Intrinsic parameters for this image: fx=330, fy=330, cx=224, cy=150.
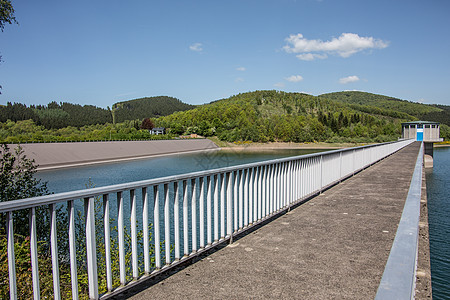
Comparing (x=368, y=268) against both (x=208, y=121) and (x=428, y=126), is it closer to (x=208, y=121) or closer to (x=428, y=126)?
(x=428, y=126)

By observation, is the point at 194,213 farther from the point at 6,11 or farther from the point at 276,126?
the point at 276,126

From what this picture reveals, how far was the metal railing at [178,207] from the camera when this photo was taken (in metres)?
2.31

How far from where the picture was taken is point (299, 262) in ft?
11.3

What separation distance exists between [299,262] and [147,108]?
180 m

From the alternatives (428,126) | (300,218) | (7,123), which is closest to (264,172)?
(300,218)

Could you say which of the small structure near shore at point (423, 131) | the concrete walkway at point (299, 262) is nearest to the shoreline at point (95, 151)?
the small structure near shore at point (423, 131)

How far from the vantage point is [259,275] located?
3.13 meters

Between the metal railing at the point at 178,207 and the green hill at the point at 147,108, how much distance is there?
500ft

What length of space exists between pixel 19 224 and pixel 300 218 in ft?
19.0

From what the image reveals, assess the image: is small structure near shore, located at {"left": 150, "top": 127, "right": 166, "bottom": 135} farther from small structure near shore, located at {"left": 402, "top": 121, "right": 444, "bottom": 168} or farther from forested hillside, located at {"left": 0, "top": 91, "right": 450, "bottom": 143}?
small structure near shore, located at {"left": 402, "top": 121, "right": 444, "bottom": 168}

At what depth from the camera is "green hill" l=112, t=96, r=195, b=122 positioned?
15918cm

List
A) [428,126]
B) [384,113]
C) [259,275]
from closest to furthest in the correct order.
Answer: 1. [259,275]
2. [428,126]
3. [384,113]

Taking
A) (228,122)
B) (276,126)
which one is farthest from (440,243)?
(228,122)

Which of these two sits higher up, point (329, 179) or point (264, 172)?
point (264, 172)
